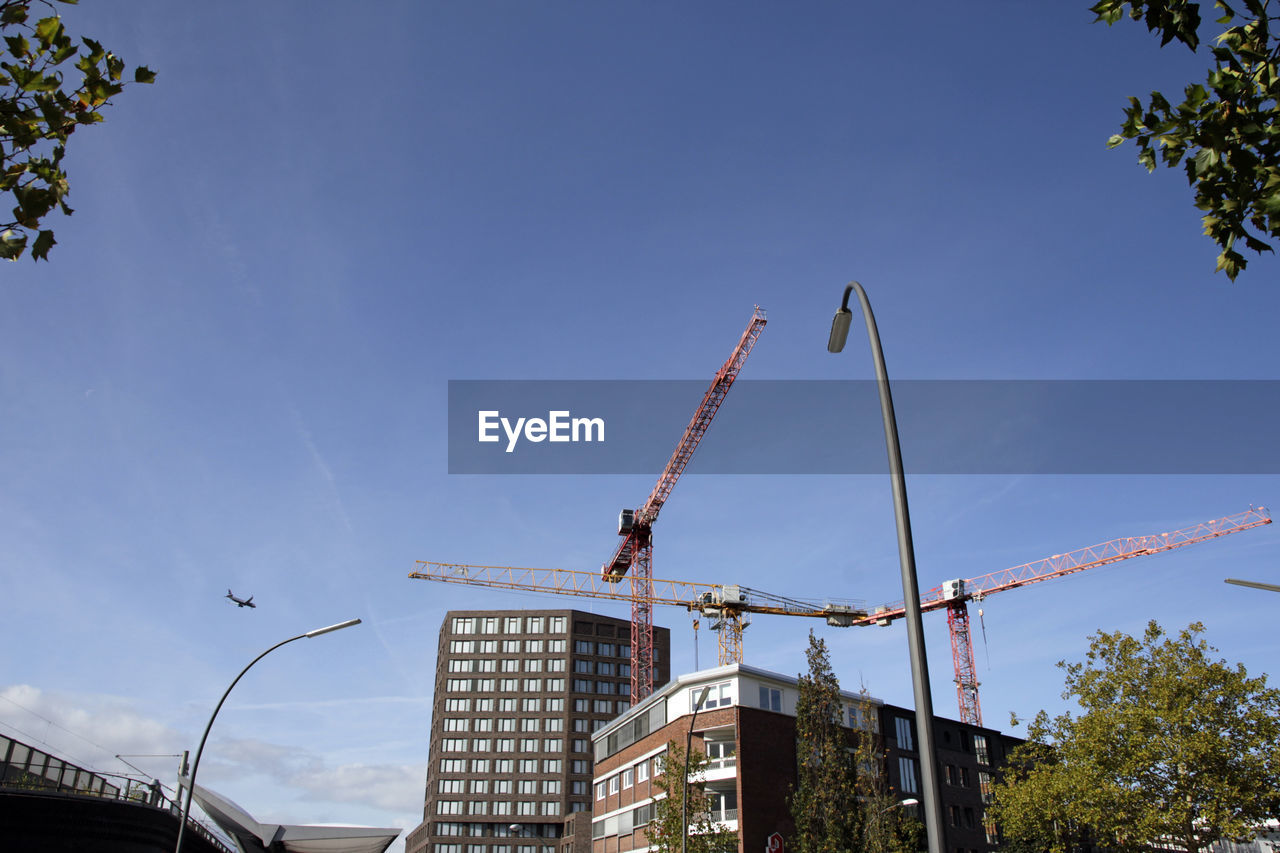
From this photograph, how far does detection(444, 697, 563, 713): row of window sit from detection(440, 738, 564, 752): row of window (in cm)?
409

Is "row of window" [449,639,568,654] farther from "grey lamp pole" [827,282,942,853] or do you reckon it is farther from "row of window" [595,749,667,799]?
"grey lamp pole" [827,282,942,853]

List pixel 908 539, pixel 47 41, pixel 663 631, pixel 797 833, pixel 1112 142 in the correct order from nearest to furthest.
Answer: pixel 47 41, pixel 1112 142, pixel 908 539, pixel 797 833, pixel 663 631

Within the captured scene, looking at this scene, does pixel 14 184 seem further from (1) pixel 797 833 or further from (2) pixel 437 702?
(2) pixel 437 702

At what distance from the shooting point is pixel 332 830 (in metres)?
67.8

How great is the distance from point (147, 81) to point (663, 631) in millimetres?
141784

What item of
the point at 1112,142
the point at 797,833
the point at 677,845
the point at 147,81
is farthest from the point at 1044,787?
the point at 147,81

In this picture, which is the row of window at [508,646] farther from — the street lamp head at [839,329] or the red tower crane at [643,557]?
the street lamp head at [839,329]

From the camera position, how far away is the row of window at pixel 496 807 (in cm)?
11738

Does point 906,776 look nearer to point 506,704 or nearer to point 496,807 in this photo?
point 496,807

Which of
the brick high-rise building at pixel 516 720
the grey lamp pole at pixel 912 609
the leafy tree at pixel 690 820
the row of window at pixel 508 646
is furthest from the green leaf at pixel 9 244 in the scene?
the row of window at pixel 508 646

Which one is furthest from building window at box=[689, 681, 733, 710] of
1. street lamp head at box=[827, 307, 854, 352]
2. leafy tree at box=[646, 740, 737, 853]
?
street lamp head at box=[827, 307, 854, 352]

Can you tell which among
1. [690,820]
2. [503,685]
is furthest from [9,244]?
[503,685]

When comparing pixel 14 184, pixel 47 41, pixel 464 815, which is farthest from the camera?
pixel 464 815

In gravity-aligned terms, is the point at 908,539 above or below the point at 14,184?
below
